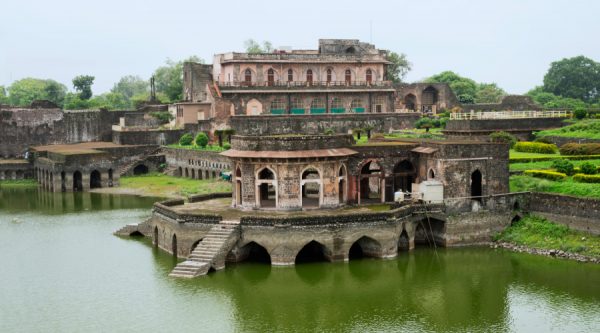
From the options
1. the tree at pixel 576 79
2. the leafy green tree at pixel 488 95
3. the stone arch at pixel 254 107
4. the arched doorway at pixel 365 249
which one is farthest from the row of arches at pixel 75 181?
the tree at pixel 576 79

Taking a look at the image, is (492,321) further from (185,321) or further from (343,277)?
(185,321)

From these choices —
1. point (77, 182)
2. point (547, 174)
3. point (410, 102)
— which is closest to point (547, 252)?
point (547, 174)

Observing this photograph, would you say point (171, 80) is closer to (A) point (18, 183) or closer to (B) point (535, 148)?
(A) point (18, 183)

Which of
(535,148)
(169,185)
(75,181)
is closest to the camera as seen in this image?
(535,148)

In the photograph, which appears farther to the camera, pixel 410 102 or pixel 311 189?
pixel 410 102

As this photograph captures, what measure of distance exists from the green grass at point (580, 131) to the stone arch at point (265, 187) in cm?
2032

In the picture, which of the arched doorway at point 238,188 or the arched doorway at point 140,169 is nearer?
the arched doorway at point 238,188

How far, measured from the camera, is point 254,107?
66.2m

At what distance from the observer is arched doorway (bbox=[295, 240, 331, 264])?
3403cm

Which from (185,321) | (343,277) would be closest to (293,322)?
(185,321)

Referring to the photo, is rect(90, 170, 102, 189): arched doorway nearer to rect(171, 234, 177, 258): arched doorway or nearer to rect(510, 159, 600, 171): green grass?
rect(171, 234, 177, 258): arched doorway

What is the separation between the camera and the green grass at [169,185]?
54000 mm

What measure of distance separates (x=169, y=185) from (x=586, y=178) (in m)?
31.4

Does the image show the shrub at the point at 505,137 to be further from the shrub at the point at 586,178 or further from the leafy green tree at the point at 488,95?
the leafy green tree at the point at 488,95
